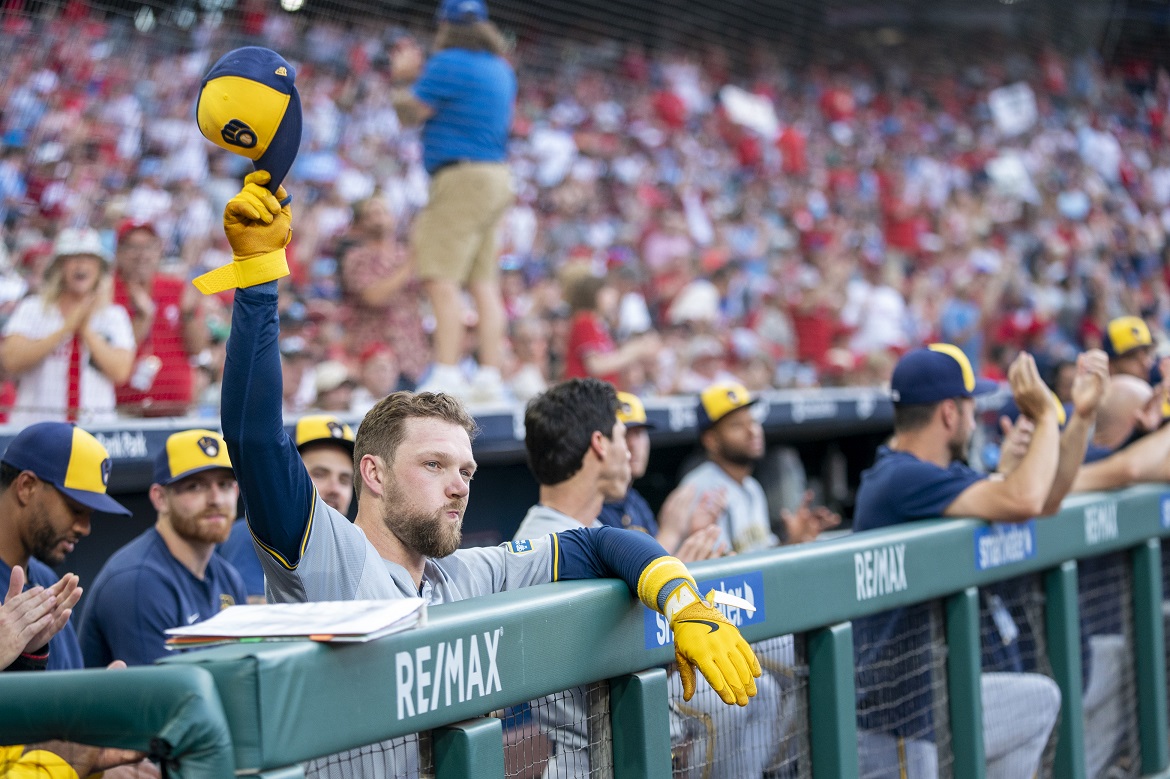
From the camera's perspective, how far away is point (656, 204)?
12.8m

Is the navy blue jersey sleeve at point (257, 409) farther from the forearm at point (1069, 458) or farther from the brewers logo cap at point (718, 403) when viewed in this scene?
the brewers logo cap at point (718, 403)

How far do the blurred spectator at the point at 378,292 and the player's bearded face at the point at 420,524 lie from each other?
3.91 metres

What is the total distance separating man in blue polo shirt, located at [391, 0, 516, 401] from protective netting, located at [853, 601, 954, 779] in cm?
303

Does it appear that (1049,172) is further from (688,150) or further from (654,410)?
(654,410)

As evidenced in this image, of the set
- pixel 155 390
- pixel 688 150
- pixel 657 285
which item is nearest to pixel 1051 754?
pixel 155 390

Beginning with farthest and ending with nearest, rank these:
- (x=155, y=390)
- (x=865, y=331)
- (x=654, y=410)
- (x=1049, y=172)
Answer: (x=1049, y=172)
(x=865, y=331)
(x=654, y=410)
(x=155, y=390)

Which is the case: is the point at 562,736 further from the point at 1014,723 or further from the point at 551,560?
the point at 1014,723

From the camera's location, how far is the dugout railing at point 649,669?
1.49m

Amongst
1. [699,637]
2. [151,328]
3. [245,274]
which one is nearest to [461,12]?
[151,328]

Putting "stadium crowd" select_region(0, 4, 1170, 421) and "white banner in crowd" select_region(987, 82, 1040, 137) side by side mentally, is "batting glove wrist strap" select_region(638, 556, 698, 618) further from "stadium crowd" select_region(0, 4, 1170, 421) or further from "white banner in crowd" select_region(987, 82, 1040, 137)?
"white banner in crowd" select_region(987, 82, 1040, 137)

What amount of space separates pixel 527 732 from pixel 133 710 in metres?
0.74

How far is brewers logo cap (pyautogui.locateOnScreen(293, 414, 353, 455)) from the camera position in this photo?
4.08 m

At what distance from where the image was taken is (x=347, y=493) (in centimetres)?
414

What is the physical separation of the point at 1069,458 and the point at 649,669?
197 cm
